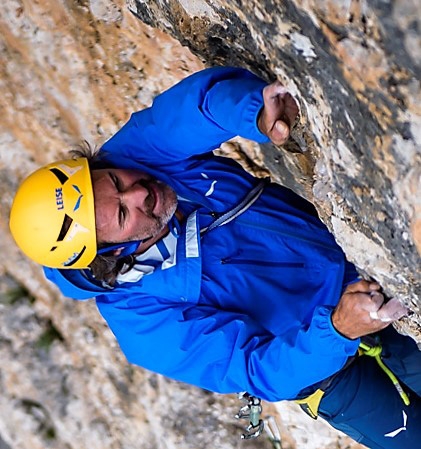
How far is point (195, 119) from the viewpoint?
2.12 meters

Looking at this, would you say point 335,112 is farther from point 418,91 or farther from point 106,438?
point 106,438

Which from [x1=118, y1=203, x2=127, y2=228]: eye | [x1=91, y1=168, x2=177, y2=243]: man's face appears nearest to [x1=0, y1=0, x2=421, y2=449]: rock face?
[x1=91, y1=168, x2=177, y2=243]: man's face

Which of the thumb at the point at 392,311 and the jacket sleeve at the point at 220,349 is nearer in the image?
the thumb at the point at 392,311

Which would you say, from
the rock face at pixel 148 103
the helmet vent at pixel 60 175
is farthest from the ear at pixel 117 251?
the rock face at pixel 148 103

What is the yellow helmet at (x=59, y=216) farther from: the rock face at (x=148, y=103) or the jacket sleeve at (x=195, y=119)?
the rock face at (x=148, y=103)

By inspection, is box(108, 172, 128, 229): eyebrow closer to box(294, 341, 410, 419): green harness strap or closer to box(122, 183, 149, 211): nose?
box(122, 183, 149, 211): nose

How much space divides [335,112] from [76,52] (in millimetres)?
2324

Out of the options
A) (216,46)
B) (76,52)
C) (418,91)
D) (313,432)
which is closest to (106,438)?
(313,432)

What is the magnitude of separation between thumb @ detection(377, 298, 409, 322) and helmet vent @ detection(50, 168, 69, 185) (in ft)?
4.26

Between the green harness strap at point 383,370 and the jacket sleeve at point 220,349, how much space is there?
7.8 inches

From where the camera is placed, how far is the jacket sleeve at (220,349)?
2049 millimetres

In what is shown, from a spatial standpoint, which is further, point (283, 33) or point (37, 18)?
point (37, 18)

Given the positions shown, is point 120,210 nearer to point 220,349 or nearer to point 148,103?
point 220,349

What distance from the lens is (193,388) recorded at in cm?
397
